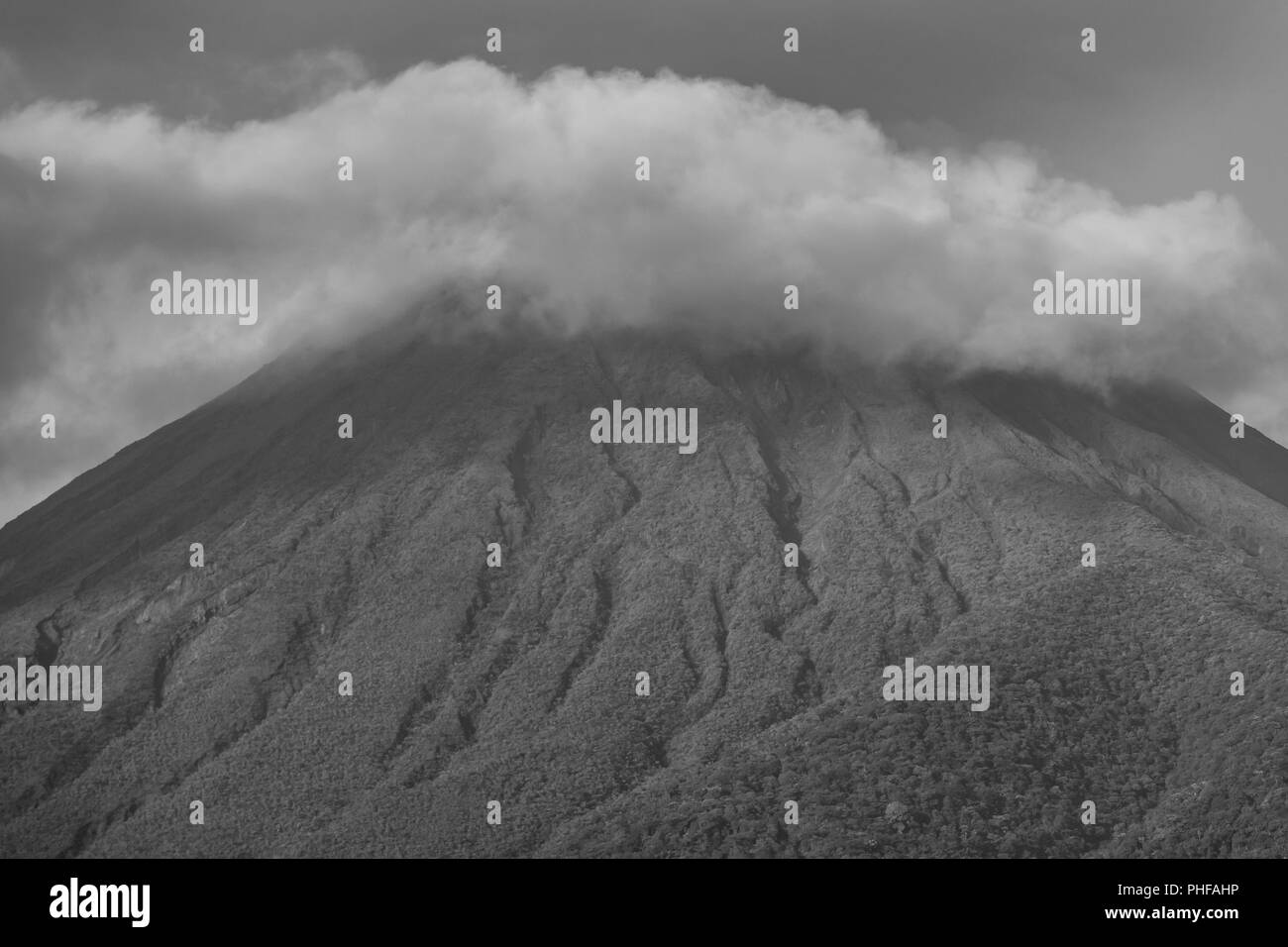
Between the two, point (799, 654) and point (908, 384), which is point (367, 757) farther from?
point (908, 384)

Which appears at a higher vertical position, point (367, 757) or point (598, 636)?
point (598, 636)

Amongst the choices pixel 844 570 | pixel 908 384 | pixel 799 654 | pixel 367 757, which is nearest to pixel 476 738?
pixel 367 757

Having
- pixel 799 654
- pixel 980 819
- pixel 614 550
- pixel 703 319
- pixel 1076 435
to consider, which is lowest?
pixel 980 819

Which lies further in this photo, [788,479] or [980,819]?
[788,479]

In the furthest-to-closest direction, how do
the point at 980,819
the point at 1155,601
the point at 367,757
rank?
the point at 1155,601 < the point at 367,757 < the point at 980,819

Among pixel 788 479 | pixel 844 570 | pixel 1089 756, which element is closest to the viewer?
pixel 1089 756
